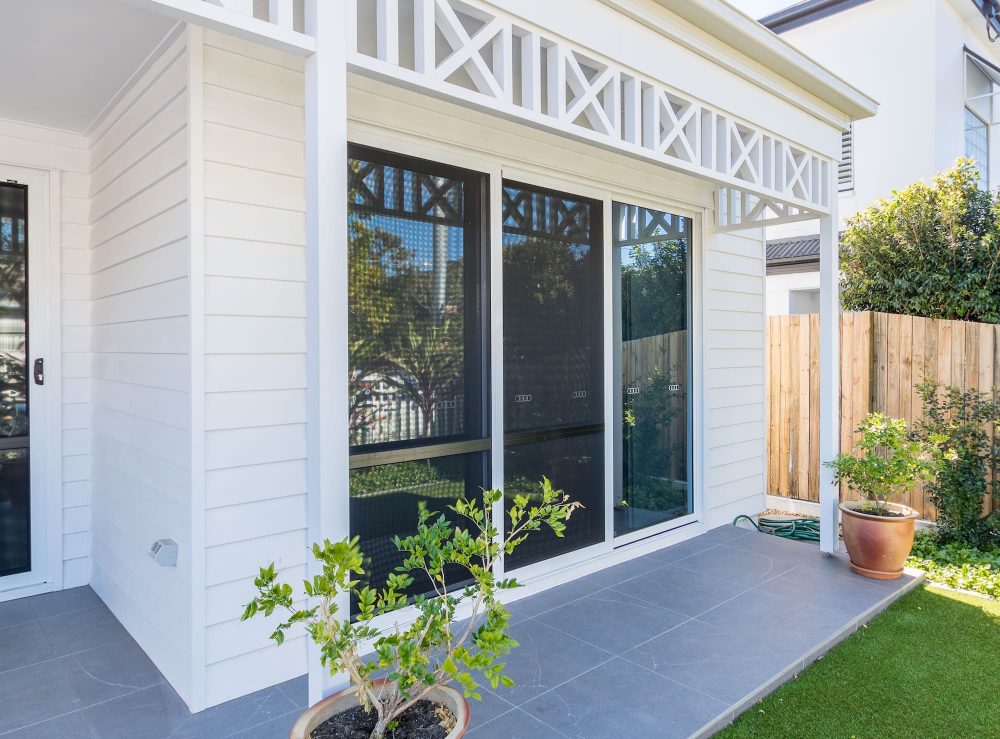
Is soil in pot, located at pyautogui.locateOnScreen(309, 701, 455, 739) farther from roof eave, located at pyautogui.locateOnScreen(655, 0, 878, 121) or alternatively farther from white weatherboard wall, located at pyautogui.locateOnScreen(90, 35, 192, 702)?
roof eave, located at pyautogui.locateOnScreen(655, 0, 878, 121)

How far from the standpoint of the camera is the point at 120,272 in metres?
3.24

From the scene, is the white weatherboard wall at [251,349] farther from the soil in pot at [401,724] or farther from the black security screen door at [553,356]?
the black security screen door at [553,356]

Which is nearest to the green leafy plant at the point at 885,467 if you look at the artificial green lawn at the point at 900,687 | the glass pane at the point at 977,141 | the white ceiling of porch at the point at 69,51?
the artificial green lawn at the point at 900,687

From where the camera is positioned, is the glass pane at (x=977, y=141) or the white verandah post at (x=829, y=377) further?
the glass pane at (x=977, y=141)

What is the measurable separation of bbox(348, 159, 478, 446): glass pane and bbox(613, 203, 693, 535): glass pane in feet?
4.40

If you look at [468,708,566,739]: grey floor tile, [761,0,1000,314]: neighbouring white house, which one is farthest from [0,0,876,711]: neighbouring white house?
[761,0,1000,314]: neighbouring white house

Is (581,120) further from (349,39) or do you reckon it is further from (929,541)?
(929,541)

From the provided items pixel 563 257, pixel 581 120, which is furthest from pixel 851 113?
pixel 563 257

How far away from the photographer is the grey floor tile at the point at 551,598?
342 cm

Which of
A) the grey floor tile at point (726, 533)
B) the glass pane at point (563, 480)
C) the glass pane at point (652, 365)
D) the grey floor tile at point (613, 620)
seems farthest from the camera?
the grey floor tile at point (726, 533)

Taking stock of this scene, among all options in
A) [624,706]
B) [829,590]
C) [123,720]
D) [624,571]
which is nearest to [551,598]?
[624,571]

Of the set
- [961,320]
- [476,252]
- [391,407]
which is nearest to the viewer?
[391,407]

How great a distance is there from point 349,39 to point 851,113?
376cm

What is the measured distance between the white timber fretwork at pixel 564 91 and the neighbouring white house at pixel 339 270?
2cm
